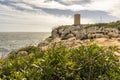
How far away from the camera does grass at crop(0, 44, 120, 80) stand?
462cm

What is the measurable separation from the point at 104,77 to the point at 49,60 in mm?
1067

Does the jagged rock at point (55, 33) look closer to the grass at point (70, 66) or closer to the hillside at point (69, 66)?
the hillside at point (69, 66)

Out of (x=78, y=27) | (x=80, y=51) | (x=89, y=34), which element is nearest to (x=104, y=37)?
(x=89, y=34)

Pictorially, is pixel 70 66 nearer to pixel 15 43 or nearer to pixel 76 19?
pixel 76 19

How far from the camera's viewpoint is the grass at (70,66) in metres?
4.62

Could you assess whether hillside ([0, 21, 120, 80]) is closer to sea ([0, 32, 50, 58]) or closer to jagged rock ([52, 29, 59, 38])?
sea ([0, 32, 50, 58])

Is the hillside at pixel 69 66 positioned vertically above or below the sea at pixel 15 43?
above

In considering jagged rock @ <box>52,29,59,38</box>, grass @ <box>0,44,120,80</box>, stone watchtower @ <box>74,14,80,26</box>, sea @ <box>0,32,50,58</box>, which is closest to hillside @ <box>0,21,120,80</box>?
grass @ <box>0,44,120,80</box>

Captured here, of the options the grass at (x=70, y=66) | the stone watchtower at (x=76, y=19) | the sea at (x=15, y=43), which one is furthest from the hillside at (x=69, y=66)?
the stone watchtower at (x=76, y=19)

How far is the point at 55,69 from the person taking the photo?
469cm

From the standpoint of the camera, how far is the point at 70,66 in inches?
185

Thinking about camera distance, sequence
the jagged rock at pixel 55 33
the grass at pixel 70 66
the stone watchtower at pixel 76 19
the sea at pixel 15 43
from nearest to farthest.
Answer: the grass at pixel 70 66 → the sea at pixel 15 43 → the jagged rock at pixel 55 33 → the stone watchtower at pixel 76 19

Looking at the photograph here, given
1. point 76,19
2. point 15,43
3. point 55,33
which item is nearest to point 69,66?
point 55,33

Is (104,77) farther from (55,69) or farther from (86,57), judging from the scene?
(55,69)
